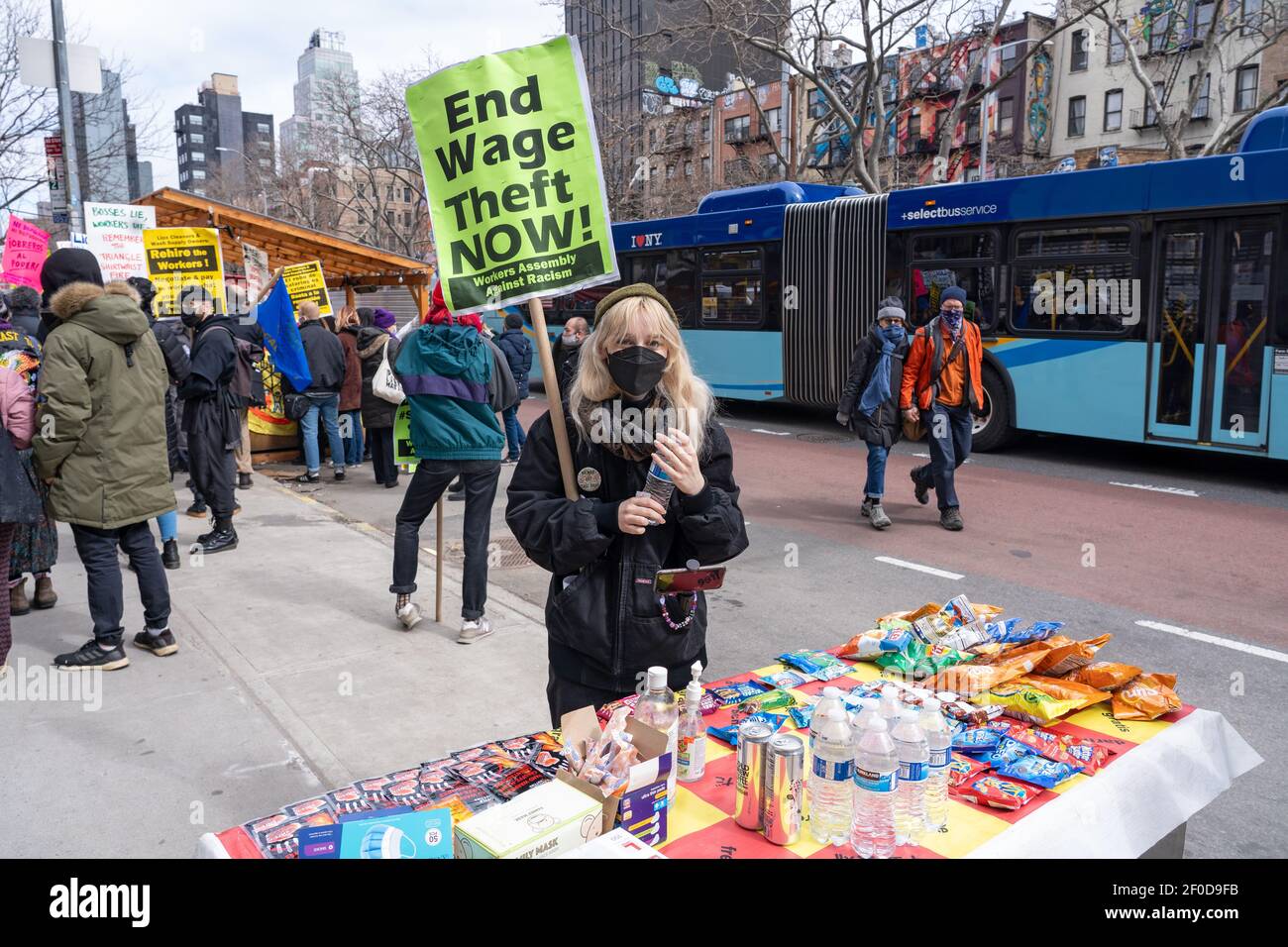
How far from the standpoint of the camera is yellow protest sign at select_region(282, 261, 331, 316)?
36.1 ft

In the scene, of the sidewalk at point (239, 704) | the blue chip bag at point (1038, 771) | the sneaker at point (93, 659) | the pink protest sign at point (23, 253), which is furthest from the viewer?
the pink protest sign at point (23, 253)

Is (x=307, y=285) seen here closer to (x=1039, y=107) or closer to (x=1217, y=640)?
(x=1217, y=640)

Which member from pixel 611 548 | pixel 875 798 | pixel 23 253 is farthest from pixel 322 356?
pixel 875 798

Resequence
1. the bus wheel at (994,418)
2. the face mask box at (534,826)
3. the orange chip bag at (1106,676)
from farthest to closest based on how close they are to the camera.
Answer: the bus wheel at (994,418) → the orange chip bag at (1106,676) → the face mask box at (534,826)

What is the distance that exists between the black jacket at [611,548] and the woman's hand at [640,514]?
0.11 metres

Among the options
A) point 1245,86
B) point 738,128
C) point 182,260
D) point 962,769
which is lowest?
point 962,769

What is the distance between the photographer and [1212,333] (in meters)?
10.2

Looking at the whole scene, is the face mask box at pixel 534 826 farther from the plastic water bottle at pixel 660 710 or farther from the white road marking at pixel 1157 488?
the white road marking at pixel 1157 488

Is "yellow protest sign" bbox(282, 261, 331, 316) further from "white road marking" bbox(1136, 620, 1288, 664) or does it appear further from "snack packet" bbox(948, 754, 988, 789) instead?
"snack packet" bbox(948, 754, 988, 789)

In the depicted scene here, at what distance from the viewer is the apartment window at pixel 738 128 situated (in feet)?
179

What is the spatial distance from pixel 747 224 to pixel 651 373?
13.3 metres

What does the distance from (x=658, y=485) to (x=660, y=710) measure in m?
0.58

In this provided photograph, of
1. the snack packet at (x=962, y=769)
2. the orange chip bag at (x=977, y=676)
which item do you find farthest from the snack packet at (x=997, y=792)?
the orange chip bag at (x=977, y=676)
